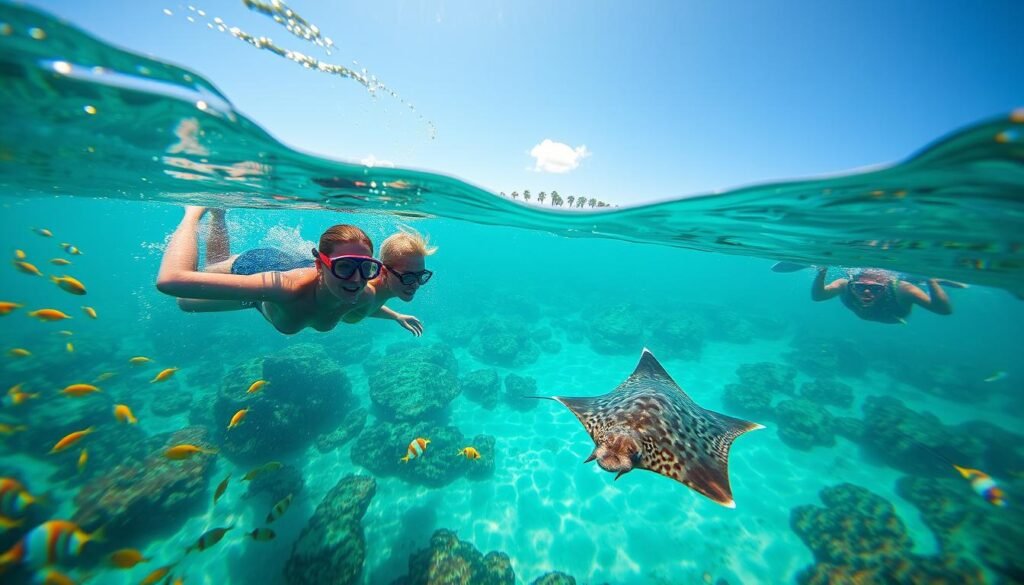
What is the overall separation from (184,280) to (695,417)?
651cm

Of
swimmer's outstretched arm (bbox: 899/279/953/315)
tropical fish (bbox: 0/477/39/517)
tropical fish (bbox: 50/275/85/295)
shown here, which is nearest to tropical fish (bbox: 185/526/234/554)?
tropical fish (bbox: 0/477/39/517)

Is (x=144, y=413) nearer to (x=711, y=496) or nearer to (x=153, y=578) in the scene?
(x=153, y=578)

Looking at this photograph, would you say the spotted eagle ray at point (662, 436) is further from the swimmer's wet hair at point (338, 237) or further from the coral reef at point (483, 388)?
the coral reef at point (483, 388)

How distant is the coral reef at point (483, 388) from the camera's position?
1594cm

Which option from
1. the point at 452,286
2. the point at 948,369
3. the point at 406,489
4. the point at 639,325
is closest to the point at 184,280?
the point at 406,489

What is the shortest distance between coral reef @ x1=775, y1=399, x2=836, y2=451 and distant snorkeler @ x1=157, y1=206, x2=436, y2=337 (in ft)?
58.2

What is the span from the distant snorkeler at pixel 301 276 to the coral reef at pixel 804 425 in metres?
17.8

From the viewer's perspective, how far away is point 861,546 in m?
8.76

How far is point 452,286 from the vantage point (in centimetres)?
4197

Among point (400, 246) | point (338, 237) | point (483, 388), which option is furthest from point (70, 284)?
point (483, 388)

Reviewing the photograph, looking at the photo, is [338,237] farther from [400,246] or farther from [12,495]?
[12,495]

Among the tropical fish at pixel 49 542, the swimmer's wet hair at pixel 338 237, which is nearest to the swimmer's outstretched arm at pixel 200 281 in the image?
the swimmer's wet hair at pixel 338 237

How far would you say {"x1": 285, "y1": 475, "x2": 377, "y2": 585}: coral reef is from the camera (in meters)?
7.01

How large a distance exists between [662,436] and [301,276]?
4.88 meters
